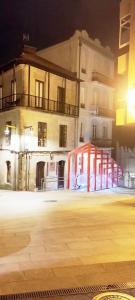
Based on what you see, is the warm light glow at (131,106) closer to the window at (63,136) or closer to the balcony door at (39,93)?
the balcony door at (39,93)

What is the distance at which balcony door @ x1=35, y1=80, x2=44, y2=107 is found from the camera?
76.8ft

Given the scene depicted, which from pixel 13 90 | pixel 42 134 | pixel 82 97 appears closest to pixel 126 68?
pixel 42 134

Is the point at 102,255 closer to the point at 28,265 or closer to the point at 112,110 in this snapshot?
the point at 28,265

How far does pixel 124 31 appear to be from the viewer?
11.4 metres

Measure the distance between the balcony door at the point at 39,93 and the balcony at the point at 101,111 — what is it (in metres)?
6.45

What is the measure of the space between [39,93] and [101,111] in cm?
842

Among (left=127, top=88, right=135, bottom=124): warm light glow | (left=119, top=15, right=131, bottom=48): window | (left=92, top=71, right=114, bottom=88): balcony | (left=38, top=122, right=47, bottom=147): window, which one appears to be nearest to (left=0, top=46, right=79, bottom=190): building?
(left=38, top=122, right=47, bottom=147): window

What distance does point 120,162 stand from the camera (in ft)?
93.1

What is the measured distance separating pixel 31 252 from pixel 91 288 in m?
2.18

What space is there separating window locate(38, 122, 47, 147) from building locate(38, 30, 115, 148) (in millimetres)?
4289

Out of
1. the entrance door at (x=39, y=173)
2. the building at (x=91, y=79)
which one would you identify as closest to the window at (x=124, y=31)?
the entrance door at (x=39, y=173)

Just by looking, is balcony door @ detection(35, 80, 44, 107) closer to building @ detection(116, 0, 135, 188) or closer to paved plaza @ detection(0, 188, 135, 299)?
building @ detection(116, 0, 135, 188)

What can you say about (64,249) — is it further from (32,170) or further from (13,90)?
(13,90)

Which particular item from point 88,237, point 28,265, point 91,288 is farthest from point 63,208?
point 91,288
